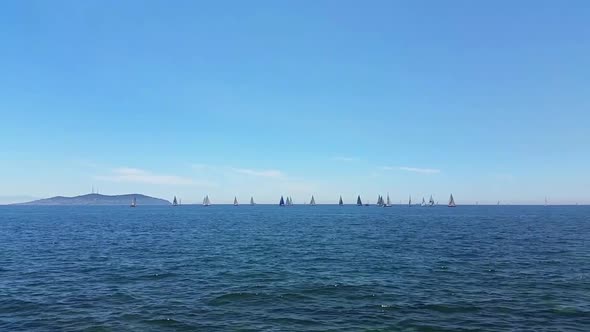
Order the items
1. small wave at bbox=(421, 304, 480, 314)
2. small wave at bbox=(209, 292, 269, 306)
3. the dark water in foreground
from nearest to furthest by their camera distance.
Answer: the dark water in foreground
small wave at bbox=(421, 304, 480, 314)
small wave at bbox=(209, 292, 269, 306)

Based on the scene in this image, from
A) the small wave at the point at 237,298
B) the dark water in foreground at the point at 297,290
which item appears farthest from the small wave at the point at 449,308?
the small wave at the point at 237,298

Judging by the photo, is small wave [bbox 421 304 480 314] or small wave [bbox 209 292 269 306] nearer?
small wave [bbox 421 304 480 314]

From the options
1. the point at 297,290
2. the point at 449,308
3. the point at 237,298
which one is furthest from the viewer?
the point at 297,290

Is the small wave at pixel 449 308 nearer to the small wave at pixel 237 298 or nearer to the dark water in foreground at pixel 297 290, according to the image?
the dark water in foreground at pixel 297 290

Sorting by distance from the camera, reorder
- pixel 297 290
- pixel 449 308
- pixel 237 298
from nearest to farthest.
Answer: pixel 449 308 < pixel 237 298 < pixel 297 290

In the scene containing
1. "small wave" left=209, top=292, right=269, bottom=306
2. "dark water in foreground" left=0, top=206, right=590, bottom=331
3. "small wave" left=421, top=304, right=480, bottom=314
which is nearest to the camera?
"dark water in foreground" left=0, top=206, right=590, bottom=331

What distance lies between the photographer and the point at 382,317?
32156mm

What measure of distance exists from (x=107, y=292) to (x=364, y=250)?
151ft

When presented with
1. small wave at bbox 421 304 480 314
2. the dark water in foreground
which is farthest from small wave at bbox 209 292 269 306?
small wave at bbox 421 304 480 314

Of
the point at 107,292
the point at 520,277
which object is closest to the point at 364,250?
the point at 520,277

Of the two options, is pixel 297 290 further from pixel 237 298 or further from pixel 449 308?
pixel 449 308

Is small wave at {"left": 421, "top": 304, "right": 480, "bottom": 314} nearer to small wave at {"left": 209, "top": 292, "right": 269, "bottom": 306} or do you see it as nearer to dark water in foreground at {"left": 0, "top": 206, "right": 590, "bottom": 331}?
dark water in foreground at {"left": 0, "top": 206, "right": 590, "bottom": 331}

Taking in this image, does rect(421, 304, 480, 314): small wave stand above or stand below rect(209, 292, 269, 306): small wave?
above

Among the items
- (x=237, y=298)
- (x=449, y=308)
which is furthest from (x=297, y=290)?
(x=449, y=308)
